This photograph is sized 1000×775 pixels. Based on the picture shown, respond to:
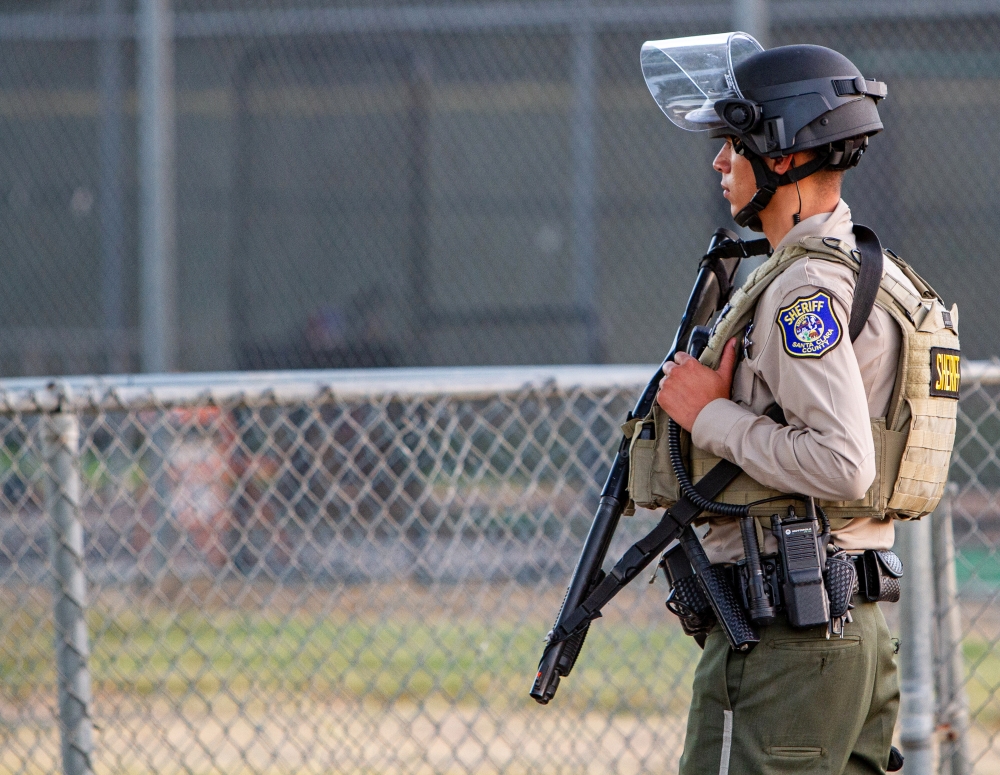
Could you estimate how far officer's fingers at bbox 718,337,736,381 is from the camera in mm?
1777

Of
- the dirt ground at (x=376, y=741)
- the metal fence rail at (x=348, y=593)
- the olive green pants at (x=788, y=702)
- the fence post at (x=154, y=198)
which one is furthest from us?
the fence post at (x=154, y=198)

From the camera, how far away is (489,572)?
12.4 ft

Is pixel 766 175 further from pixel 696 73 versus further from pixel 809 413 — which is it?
pixel 809 413

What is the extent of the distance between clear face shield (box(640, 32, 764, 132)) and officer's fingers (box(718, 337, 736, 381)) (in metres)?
0.37

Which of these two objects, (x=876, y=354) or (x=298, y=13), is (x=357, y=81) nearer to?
(x=298, y=13)

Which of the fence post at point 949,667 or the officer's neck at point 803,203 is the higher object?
the officer's neck at point 803,203

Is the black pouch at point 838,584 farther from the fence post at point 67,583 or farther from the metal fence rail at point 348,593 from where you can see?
the fence post at point 67,583

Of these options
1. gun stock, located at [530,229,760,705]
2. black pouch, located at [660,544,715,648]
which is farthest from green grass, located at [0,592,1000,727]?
black pouch, located at [660,544,715,648]

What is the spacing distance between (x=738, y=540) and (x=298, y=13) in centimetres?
548

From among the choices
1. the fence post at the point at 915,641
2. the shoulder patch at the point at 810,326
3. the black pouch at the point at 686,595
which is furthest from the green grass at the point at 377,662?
the shoulder patch at the point at 810,326

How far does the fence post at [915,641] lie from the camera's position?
2.42 m

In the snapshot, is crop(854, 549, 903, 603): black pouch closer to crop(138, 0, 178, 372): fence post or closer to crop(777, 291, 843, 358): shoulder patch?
crop(777, 291, 843, 358): shoulder patch

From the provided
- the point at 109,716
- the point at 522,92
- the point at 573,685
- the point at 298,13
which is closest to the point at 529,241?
the point at 522,92

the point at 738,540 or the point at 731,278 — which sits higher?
the point at 731,278
